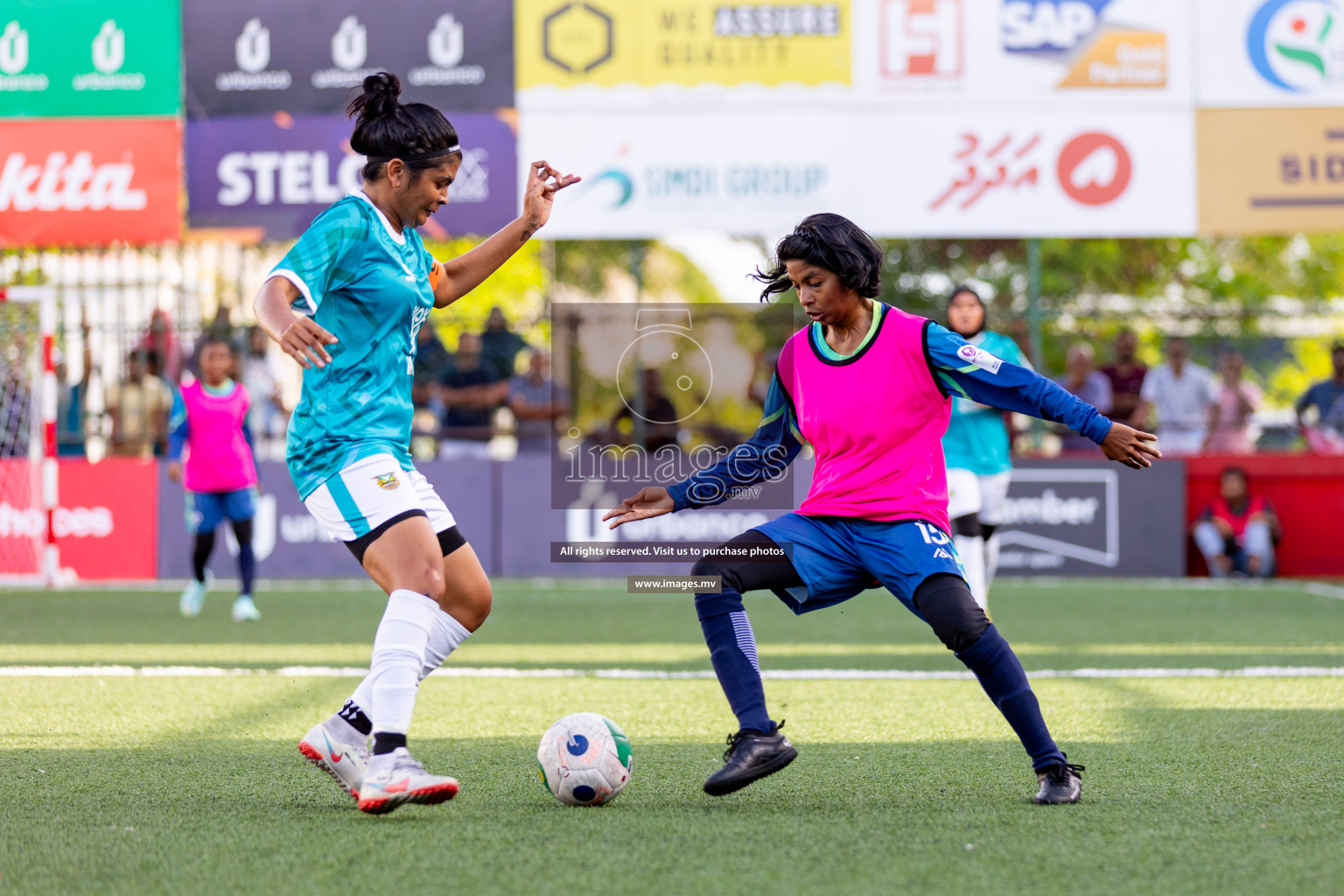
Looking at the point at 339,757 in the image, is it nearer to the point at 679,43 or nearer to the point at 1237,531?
the point at 679,43

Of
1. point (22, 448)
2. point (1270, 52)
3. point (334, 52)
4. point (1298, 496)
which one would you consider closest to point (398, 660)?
point (22, 448)

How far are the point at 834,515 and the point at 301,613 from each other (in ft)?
24.5

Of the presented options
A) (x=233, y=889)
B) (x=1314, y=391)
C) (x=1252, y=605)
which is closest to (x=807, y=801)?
(x=233, y=889)

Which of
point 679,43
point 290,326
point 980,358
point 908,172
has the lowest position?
point 980,358

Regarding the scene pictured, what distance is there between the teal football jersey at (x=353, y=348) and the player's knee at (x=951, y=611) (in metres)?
1.63

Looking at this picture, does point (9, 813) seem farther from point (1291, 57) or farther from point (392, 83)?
point (1291, 57)

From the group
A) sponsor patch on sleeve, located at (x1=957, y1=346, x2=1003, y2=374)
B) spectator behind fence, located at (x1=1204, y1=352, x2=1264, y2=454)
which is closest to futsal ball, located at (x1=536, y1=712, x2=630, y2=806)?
sponsor patch on sleeve, located at (x1=957, y1=346, x2=1003, y2=374)

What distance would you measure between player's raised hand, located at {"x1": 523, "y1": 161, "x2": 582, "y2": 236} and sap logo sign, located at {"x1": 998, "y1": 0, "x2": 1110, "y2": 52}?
10.5 meters

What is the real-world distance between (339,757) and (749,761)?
1233mm

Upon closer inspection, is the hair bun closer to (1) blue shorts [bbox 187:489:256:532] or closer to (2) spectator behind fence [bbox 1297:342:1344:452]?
(1) blue shorts [bbox 187:489:256:532]

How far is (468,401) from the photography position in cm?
1494

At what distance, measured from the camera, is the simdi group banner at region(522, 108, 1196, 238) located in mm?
14258

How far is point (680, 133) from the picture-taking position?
14336 millimetres

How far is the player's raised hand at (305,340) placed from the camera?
3.95m
